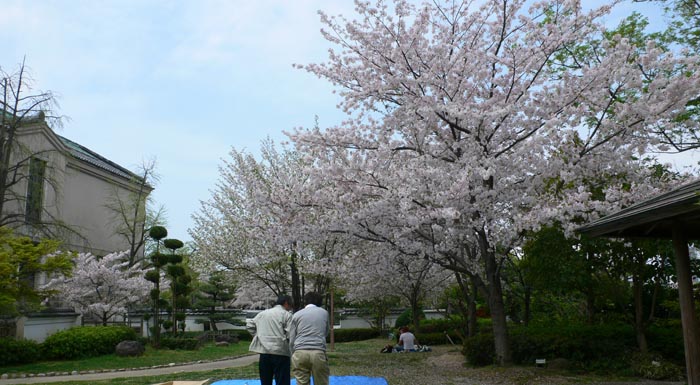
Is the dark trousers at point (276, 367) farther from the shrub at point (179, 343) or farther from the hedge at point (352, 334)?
the hedge at point (352, 334)

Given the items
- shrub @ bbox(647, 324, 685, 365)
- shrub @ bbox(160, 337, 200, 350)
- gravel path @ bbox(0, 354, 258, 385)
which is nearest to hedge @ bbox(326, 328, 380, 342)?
shrub @ bbox(160, 337, 200, 350)

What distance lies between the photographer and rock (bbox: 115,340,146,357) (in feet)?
56.2

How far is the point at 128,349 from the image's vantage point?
56.4 feet

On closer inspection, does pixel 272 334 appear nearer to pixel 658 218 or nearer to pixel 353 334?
pixel 658 218

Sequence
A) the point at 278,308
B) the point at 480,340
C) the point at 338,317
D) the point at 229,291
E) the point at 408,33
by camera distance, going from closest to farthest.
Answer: the point at 278,308 < the point at 408,33 < the point at 480,340 < the point at 338,317 < the point at 229,291

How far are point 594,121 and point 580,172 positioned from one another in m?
2.34

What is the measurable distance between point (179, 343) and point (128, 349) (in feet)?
10.7

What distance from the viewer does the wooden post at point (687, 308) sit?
7.39m

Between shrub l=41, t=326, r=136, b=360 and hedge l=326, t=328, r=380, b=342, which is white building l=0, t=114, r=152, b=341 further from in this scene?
hedge l=326, t=328, r=380, b=342

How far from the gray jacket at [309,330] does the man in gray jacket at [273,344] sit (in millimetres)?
305

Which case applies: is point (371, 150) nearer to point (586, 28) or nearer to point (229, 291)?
point (586, 28)

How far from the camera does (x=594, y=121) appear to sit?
12.9 m

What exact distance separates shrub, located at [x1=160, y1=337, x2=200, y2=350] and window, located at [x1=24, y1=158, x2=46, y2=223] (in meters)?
5.97

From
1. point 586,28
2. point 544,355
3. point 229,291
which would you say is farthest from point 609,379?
point 229,291
